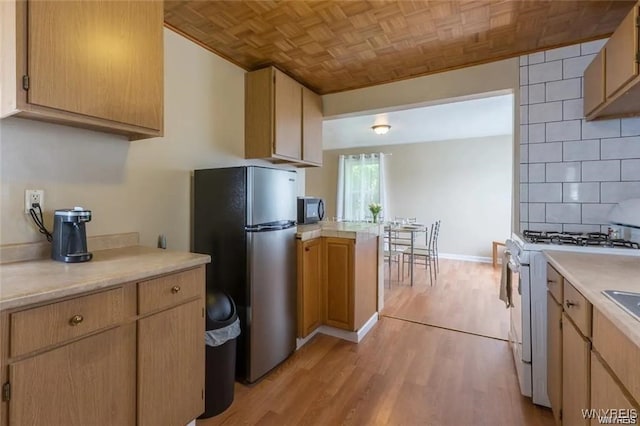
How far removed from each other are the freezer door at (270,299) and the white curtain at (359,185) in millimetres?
4389

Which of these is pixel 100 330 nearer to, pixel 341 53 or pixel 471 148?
pixel 341 53

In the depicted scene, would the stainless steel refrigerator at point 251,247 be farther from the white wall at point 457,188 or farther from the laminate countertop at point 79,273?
the white wall at point 457,188

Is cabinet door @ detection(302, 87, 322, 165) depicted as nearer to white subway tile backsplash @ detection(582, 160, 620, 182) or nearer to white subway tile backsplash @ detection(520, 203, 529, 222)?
white subway tile backsplash @ detection(520, 203, 529, 222)

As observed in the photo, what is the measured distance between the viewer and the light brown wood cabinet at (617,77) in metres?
1.37

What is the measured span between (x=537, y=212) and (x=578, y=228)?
259 mm

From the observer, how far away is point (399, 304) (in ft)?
11.2

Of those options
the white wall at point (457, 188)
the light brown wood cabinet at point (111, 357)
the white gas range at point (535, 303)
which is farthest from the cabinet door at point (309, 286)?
the white wall at point (457, 188)

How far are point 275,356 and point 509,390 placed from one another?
1.51 meters

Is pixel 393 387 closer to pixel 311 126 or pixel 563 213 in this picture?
pixel 563 213

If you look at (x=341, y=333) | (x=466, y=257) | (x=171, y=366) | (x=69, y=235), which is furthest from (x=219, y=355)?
(x=466, y=257)

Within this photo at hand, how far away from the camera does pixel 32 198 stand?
141cm

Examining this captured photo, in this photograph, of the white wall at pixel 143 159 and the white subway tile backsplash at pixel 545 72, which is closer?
the white wall at pixel 143 159

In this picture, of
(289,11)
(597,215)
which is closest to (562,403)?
(597,215)

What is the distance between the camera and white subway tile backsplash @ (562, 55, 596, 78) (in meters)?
2.08
